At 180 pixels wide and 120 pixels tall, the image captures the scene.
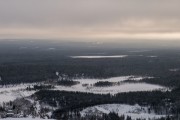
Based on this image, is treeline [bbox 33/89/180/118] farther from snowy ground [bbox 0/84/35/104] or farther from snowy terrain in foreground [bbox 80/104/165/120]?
snowy ground [bbox 0/84/35/104]

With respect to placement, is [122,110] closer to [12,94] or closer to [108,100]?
[108,100]

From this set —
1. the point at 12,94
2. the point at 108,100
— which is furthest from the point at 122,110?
the point at 12,94

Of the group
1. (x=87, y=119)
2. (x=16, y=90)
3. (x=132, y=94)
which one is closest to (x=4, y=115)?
(x=87, y=119)

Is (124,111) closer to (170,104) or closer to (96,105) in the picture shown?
(96,105)

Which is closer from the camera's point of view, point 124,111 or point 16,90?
point 124,111

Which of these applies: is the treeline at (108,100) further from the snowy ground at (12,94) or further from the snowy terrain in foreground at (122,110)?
the snowy ground at (12,94)
